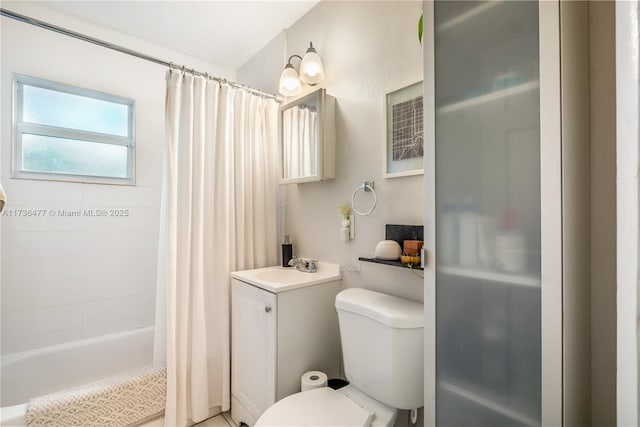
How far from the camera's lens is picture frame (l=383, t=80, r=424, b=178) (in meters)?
1.30

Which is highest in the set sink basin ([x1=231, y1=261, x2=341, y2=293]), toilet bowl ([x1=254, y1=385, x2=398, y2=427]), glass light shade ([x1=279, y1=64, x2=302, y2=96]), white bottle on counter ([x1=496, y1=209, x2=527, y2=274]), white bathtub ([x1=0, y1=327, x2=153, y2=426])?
glass light shade ([x1=279, y1=64, x2=302, y2=96])

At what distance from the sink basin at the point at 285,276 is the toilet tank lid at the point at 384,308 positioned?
236 mm

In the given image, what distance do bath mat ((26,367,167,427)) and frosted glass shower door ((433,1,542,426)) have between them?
1.56 meters

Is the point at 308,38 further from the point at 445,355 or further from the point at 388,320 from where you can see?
the point at 445,355

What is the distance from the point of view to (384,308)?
3.75 ft

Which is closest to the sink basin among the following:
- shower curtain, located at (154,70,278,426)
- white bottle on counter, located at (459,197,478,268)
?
shower curtain, located at (154,70,278,426)

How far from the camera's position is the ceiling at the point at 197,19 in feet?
6.15

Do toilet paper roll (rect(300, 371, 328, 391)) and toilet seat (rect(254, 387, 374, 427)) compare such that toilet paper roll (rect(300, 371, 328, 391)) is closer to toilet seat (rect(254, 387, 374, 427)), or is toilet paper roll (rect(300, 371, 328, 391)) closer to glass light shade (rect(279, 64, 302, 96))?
toilet seat (rect(254, 387, 374, 427))

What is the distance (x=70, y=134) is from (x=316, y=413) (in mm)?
2499

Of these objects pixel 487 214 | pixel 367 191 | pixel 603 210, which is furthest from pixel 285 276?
pixel 603 210

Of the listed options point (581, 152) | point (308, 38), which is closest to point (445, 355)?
point (581, 152)

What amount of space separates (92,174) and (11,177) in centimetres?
42

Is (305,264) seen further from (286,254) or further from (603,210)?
(603,210)

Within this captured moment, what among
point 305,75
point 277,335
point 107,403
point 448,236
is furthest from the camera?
point 305,75
